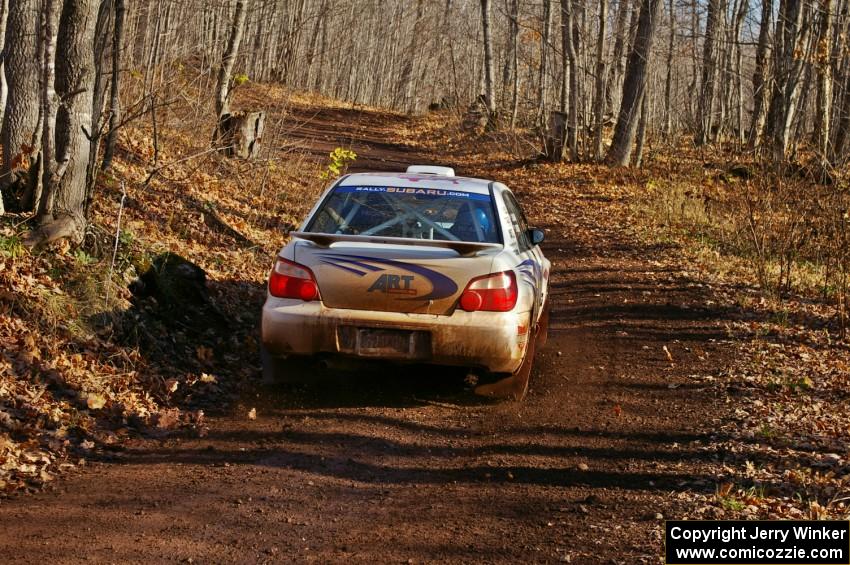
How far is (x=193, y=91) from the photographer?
56.7 feet

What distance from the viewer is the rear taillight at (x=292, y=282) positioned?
21.6 ft

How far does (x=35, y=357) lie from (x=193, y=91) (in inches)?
453

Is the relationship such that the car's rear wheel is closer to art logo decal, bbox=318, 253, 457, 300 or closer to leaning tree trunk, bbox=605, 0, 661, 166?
art logo decal, bbox=318, 253, 457, 300

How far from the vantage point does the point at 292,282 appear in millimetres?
6629

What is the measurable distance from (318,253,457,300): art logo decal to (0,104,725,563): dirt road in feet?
3.07

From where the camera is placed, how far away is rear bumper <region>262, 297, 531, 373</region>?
6445 millimetres

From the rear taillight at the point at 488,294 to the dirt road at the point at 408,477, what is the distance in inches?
33.4

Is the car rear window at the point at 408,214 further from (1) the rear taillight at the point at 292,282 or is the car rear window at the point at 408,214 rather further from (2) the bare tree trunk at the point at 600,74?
(2) the bare tree trunk at the point at 600,74

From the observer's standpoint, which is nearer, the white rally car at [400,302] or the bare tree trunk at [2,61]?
the white rally car at [400,302]

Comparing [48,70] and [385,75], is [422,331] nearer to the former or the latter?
[48,70]

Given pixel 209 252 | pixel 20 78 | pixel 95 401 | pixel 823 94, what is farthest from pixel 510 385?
pixel 823 94

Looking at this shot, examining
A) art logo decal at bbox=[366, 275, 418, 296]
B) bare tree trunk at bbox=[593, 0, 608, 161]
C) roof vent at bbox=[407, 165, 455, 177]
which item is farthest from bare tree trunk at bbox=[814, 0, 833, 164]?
art logo decal at bbox=[366, 275, 418, 296]

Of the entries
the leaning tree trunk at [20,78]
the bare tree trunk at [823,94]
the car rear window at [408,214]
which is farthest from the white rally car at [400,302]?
the bare tree trunk at [823,94]

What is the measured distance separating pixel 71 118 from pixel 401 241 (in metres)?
3.49
